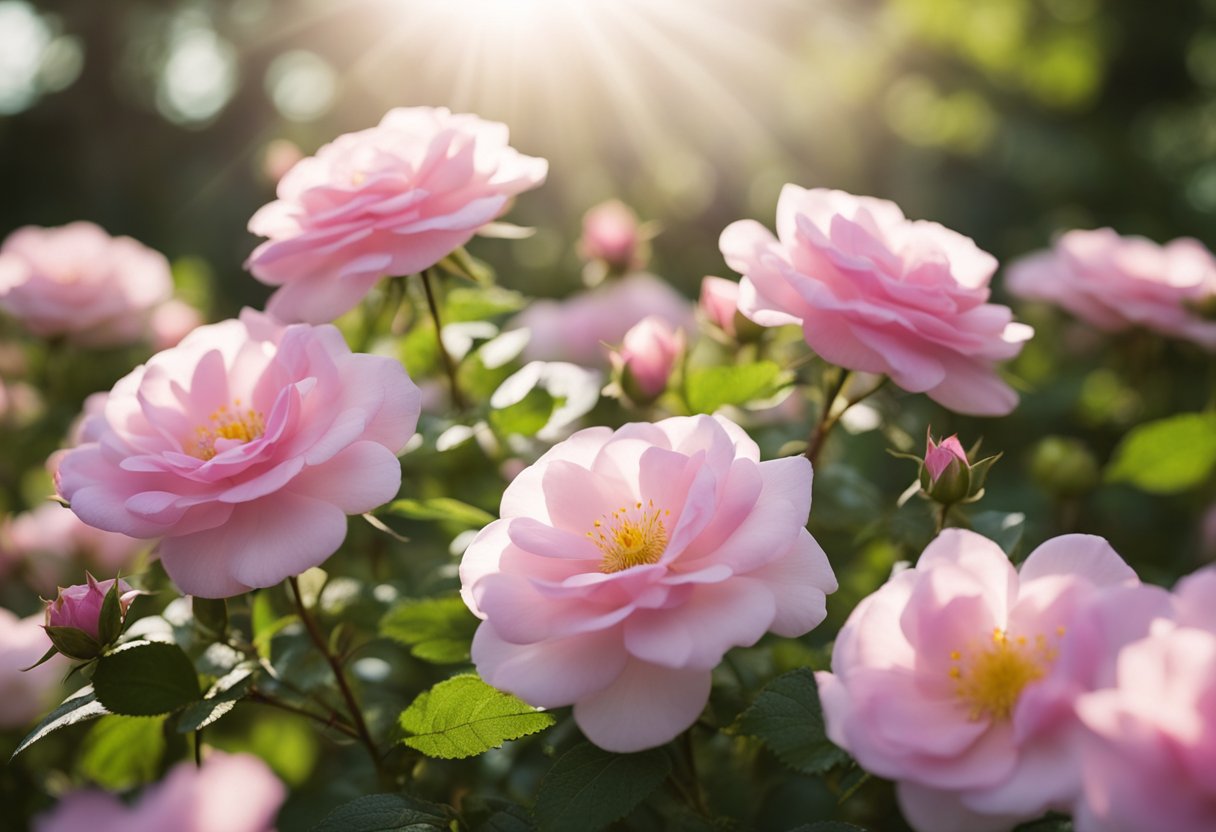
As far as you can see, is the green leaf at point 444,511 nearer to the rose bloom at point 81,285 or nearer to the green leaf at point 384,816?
the green leaf at point 384,816

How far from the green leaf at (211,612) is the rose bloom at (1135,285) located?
3.83 ft

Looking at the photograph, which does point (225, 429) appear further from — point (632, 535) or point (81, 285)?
point (81, 285)

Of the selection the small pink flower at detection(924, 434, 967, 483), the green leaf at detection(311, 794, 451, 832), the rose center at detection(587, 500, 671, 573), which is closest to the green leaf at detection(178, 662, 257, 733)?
the green leaf at detection(311, 794, 451, 832)

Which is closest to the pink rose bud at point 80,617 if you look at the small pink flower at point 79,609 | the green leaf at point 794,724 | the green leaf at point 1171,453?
the small pink flower at point 79,609

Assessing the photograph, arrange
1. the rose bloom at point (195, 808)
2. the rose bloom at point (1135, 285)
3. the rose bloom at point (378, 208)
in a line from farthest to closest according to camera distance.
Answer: the rose bloom at point (1135, 285), the rose bloom at point (378, 208), the rose bloom at point (195, 808)

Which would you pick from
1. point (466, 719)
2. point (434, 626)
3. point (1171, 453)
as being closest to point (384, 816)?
point (466, 719)

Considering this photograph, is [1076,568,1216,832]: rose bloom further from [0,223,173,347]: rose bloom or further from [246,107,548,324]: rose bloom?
[0,223,173,347]: rose bloom

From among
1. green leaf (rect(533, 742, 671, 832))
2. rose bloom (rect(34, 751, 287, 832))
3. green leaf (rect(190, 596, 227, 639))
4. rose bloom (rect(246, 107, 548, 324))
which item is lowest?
green leaf (rect(533, 742, 671, 832))

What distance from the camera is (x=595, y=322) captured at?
1803mm

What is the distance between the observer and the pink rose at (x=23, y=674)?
114cm

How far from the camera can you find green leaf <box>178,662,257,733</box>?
82cm

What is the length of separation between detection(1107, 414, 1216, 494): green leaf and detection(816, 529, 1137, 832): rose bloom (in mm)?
758

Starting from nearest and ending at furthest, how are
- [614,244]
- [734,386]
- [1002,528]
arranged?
[1002,528]
[734,386]
[614,244]

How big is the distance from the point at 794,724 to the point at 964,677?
0.48ft
